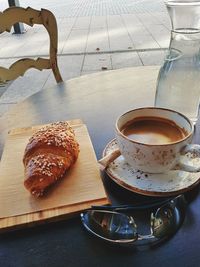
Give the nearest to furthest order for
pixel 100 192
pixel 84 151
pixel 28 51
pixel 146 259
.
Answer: pixel 146 259 → pixel 100 192 → pixel 84 151 → pixel 28 51

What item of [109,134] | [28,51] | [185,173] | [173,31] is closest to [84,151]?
[109,134]

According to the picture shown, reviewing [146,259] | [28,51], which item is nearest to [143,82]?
[146,259]

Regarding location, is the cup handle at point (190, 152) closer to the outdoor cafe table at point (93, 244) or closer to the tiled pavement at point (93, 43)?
the outdoor cafe table at point (93, 244)

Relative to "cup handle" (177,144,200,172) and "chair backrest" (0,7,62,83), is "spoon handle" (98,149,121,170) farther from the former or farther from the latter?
"chair backrest" (0,7,62,83)

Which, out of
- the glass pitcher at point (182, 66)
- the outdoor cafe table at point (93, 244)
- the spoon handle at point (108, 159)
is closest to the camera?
the outdoor cafe table at point (93, 244)

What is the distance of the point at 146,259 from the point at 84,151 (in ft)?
0.88

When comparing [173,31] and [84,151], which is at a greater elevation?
[173,31]

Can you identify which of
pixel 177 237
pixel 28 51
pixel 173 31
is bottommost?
pixel 28 51

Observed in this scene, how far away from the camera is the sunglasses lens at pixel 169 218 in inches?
16.9

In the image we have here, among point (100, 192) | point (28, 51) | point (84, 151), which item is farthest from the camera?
point (28, 51)

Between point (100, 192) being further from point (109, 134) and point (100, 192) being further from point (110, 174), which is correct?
point (109, 134)

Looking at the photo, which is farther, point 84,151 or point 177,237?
point 84,151

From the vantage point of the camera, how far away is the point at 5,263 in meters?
0.40

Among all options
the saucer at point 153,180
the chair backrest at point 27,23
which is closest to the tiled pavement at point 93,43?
the chair backrest at point 27,23
